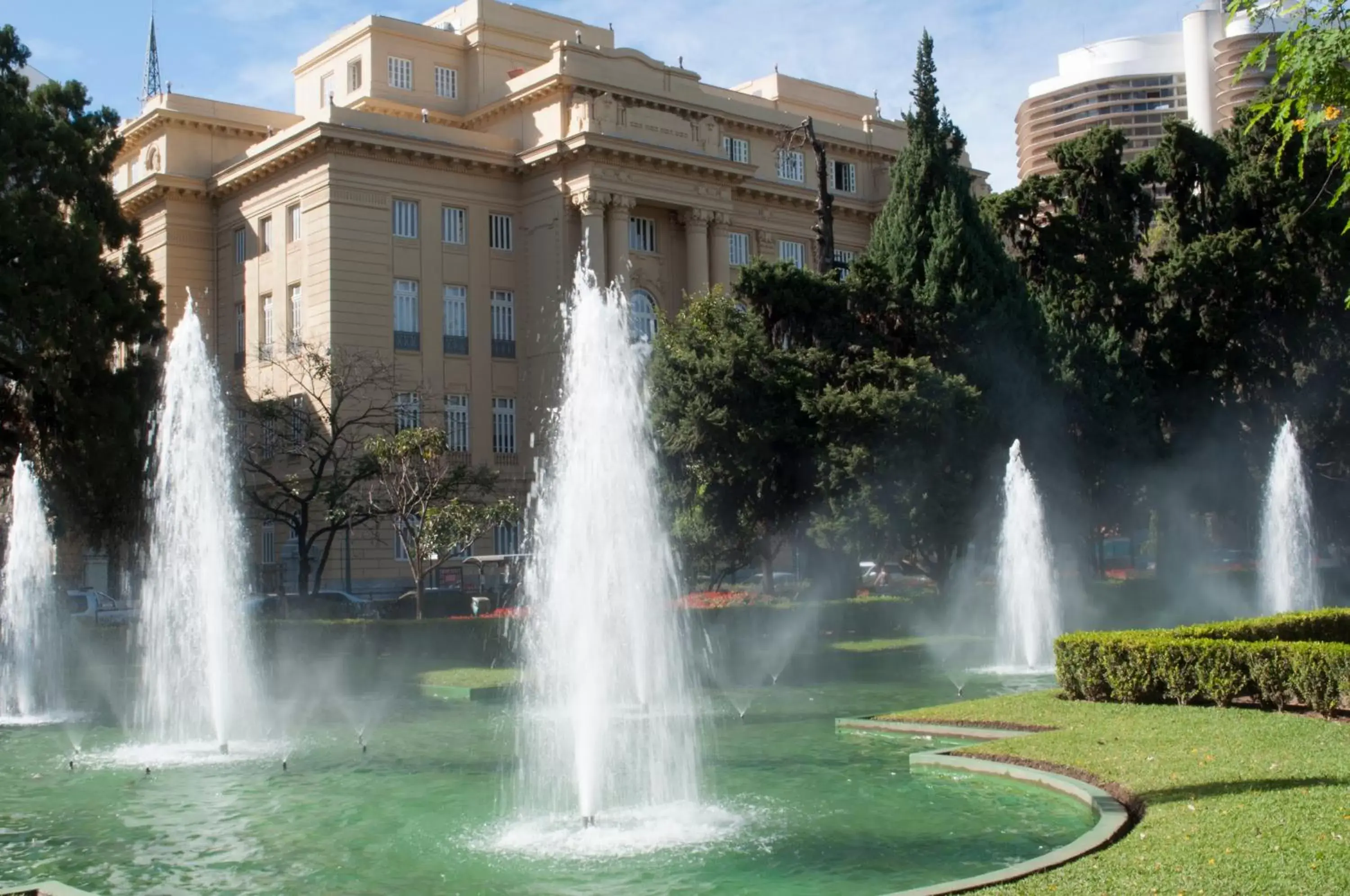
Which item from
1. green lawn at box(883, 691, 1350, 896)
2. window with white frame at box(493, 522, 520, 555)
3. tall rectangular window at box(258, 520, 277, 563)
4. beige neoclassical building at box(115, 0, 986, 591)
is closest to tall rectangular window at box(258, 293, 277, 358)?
beige neoclassical building at box(115, 0, 986, 591)

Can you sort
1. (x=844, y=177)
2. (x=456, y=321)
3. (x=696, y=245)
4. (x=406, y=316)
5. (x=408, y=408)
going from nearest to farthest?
(x=408, y=408) < (x=406, y=316) < (x=456, y=321) < (x=696, y=245) < (x=844, y=177)

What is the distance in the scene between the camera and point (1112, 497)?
128 feet

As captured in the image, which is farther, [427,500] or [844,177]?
[844,177]

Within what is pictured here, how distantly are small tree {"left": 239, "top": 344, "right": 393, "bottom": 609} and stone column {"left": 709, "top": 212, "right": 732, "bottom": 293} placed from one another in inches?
510

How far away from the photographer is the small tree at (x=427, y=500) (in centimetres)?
3120

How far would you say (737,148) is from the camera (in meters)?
54.7

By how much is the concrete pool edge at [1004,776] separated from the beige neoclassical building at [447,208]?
2775cm

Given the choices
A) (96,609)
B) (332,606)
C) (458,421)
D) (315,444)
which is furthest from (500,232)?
(96,609)

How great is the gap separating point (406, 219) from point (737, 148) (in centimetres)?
1457

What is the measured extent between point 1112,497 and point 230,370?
95.3 ft

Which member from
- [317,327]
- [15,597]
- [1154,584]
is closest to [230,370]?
[317,327]

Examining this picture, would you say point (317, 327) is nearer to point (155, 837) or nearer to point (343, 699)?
point (343, 699)

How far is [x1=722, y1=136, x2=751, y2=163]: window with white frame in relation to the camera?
5412 cm

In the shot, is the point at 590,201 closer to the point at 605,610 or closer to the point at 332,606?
the point at 332,606
